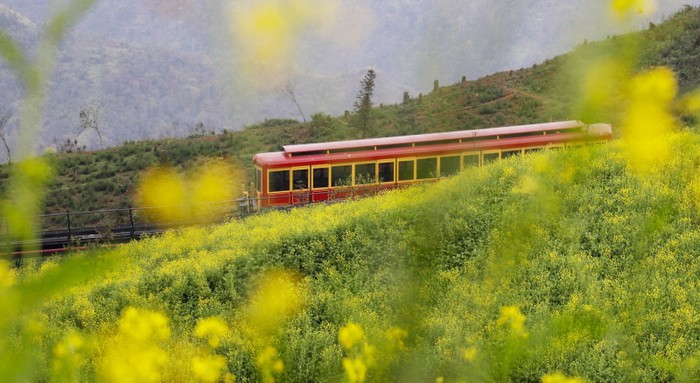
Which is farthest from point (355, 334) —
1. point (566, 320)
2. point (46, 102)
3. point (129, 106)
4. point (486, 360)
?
point (46, 102)

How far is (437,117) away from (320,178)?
13741 mm

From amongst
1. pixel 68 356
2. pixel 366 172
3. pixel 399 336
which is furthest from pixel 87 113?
pixel 366 172

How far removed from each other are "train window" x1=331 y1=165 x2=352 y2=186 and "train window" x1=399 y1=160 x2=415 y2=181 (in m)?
1.23

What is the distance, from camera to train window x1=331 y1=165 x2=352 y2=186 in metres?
14.8

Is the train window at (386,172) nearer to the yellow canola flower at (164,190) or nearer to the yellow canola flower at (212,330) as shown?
the yellow canola flower at (212,330)

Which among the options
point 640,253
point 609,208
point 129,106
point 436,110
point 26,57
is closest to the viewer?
point 26,57

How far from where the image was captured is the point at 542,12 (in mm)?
1225

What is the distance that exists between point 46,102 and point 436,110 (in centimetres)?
64

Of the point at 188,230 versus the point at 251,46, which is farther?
the point at 188,230

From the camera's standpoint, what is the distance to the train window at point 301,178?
48.5 ft

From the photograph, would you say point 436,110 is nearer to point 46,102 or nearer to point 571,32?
point 571,32

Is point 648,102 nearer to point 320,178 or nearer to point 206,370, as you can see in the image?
point 206,370

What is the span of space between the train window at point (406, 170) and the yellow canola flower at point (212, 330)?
7.46m

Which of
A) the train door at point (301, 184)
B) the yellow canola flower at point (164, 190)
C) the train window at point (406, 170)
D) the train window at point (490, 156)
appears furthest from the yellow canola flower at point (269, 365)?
the train window at point (490, 156)
